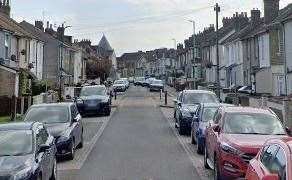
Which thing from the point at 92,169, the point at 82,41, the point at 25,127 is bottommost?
the point at 92,169

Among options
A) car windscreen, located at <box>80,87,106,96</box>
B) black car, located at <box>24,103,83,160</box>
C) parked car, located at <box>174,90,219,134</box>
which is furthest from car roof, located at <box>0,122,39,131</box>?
car windscreen, located at <box>80,87,106,96</box>

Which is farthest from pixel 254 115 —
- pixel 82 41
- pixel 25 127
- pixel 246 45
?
pixel 82 41

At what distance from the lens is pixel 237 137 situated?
12.1 meters

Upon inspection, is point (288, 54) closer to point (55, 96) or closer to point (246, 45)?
point (246, 45)

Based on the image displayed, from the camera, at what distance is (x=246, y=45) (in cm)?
5309

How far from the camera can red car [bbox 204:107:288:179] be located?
1105 centimetres

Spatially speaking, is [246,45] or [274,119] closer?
[274,119]

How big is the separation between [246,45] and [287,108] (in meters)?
28.4

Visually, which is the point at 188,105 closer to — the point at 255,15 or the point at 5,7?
the point at 5,7

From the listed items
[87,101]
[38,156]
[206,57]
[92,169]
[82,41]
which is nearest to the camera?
[38,156]

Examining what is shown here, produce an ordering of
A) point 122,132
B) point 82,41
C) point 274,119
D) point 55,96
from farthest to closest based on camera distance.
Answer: point 82,41
point 55,96
point 122,132
point 274,119

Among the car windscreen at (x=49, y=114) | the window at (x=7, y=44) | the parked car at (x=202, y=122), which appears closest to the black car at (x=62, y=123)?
the car windscreen at (x=49, y=114)

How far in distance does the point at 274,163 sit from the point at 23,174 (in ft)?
13.7

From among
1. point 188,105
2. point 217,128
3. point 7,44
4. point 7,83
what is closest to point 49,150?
point 217,128
